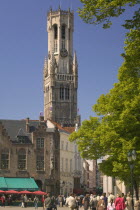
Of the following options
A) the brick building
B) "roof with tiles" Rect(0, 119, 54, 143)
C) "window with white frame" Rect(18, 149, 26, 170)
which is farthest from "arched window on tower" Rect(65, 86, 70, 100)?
"window with white frame" Rect(18, 149, 26, 170)

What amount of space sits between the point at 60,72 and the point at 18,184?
8072cm

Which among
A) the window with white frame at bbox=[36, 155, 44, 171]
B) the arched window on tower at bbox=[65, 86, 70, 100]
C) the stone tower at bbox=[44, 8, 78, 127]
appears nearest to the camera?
the window with white frame at bbox=[36, 155, 44, 171]

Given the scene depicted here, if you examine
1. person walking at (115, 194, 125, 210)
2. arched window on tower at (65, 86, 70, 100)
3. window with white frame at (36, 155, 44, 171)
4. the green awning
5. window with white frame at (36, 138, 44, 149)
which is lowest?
person walking at (115, 194, 125, 210)

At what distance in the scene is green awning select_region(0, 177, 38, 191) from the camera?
199 feet

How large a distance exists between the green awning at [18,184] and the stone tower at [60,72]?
220 ft

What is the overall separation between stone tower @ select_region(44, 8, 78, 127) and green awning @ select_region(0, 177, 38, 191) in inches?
2645

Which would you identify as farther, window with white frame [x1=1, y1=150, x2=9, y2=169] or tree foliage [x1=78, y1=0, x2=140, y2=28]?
window with white frame [x1=1, y1=150, x2=9, y2=169]

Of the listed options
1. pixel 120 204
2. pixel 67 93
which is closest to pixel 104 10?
pixel 120 204

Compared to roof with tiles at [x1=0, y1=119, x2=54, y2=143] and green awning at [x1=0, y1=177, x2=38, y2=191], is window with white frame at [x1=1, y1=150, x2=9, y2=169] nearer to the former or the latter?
green awning at [x1=0, y1=177, x2=38, y2=191]

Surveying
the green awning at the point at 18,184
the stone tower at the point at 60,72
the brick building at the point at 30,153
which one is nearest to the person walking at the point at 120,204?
the green awning at the point at 18,184

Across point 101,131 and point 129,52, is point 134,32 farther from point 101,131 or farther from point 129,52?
point 101,131

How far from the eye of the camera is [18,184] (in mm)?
61562

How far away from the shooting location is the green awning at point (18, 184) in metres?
60.7

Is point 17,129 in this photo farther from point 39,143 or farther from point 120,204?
point 120,204
